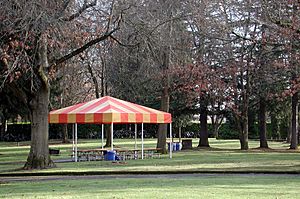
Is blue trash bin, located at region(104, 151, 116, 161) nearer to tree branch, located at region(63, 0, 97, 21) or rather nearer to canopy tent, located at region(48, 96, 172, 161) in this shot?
canopy tent, located at region(48, 96, 172, 161)

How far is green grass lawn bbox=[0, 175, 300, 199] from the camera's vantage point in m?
14.0

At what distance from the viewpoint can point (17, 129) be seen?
231 feet

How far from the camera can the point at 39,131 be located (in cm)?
2500

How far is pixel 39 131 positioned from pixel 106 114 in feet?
13.4

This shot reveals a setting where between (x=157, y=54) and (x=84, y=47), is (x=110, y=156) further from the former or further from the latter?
(x=84, y=47)

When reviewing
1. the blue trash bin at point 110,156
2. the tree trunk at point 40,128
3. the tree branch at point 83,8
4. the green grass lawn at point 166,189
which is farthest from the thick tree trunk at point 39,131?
the blue trash bin at point 110,156

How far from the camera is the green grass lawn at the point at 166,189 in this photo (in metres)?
14.0

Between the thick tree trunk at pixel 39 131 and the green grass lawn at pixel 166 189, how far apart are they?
5.55 m

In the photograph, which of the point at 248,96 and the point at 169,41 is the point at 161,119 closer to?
the point at 169,41

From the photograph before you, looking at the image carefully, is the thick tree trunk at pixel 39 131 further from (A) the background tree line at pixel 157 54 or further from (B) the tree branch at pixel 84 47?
(B) the tree branch at pixel 84 47

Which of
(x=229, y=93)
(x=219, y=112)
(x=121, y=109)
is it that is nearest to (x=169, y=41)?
(x=121, y=109)

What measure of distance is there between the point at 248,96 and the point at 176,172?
20196 millimetres

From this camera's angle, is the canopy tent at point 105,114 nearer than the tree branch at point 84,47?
No

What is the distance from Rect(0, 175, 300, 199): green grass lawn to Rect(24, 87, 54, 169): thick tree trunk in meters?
5.55
